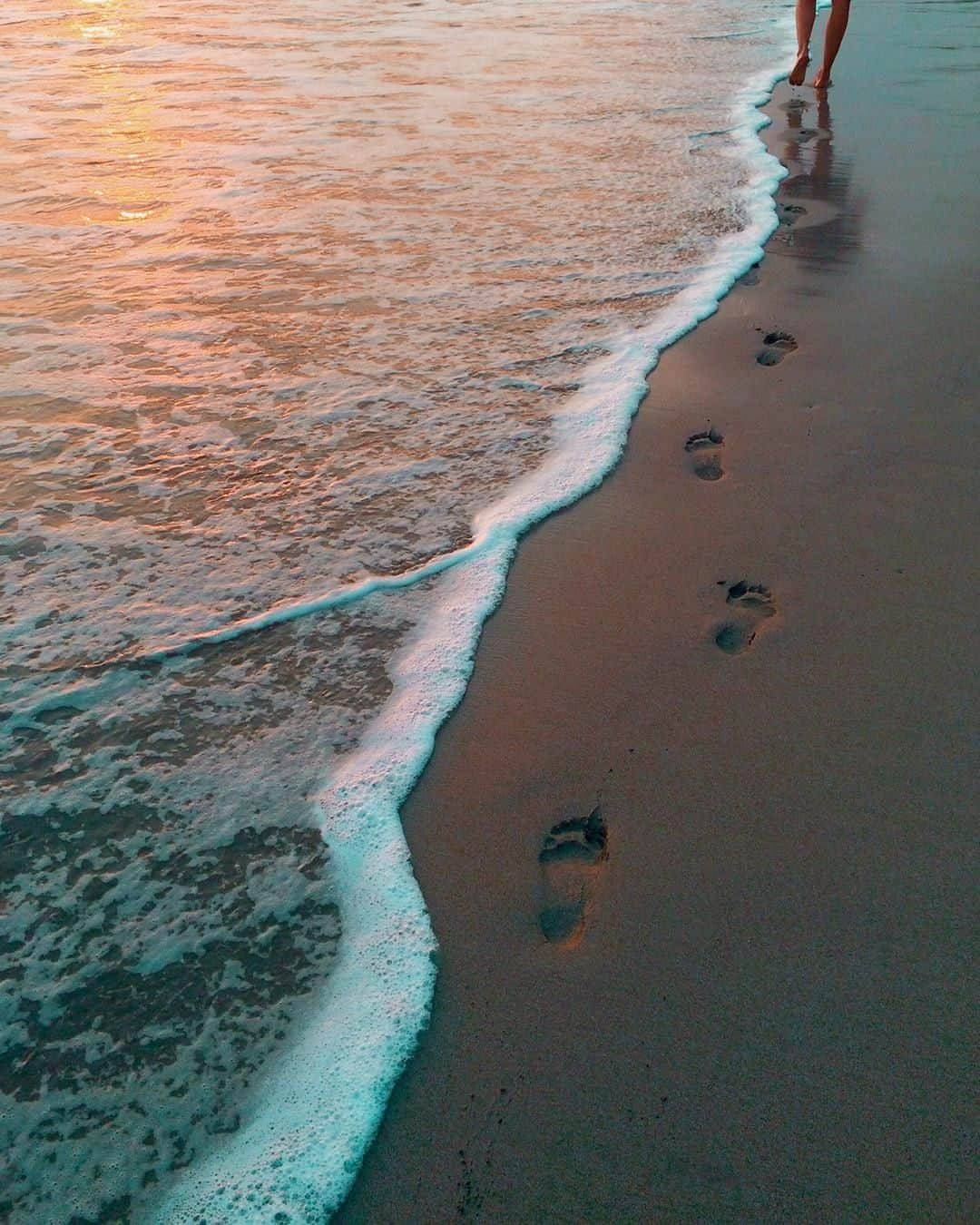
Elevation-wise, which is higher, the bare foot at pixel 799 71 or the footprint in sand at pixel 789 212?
the bare foot at pixel 799 71

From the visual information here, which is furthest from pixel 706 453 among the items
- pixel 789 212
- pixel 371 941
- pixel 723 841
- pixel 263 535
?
pixel 789 212

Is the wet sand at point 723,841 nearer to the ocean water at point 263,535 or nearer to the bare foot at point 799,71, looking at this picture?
the ocean water at point 263,535

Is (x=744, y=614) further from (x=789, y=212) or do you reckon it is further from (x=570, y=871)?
(x=789, y=212)

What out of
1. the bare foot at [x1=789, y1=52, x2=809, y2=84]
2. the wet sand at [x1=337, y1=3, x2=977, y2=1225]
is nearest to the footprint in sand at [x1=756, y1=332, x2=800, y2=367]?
the wet sand at [x1=337, y1=3, x2=977, y2=1225]

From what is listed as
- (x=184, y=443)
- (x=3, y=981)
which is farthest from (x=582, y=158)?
(x=3, y=981)

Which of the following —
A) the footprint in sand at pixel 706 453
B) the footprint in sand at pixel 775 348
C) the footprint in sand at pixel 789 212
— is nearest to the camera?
the footprint in sand at pixel 706 453

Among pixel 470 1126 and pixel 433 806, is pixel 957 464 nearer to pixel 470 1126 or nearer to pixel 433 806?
pixel 433 806

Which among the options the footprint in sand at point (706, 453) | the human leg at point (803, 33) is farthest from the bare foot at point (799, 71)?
the footprint in sand at point (706, 453)

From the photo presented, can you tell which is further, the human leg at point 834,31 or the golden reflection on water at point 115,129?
the human leg at point 834,31

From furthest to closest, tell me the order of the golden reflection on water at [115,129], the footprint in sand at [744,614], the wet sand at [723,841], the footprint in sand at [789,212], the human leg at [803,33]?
1. the human leg at [803,33]
2. the golden reflection on water at [115,129]
3. the footprint in sand at [789,212]
4. the footprint in sand at [744,614]
5. the wet sand at [723,841]
